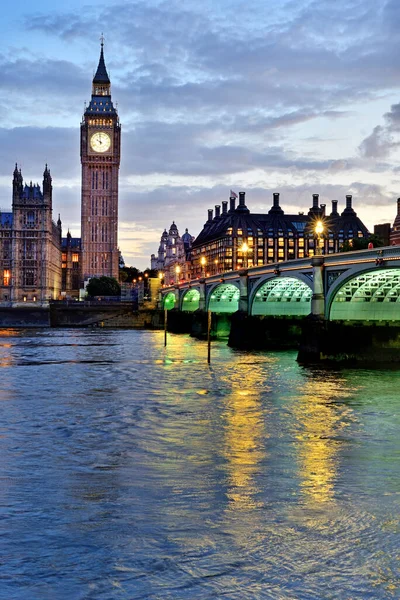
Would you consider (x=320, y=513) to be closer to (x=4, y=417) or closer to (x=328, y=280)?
(x=4, y=417)

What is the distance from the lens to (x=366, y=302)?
47.3 metres

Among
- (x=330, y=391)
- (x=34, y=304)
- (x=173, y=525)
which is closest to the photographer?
(x=173, y=525)

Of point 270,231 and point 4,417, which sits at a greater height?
point 270,231

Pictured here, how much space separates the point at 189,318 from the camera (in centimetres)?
9569

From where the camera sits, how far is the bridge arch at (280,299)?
62438 mm

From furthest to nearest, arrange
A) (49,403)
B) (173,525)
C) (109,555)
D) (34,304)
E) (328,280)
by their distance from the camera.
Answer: (34,304)
(328,280)
(49,403)
(173,525)
(109,555)

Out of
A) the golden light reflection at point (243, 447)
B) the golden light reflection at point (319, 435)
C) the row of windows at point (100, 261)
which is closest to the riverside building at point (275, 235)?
the row of windows at point (100, 261)

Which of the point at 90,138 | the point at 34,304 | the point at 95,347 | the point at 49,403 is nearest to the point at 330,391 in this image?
the point at 49,403

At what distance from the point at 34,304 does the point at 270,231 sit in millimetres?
56665

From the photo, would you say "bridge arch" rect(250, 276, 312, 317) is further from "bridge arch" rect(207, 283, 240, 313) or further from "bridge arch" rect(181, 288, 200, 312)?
"bridge arch" rect(181, 288, 200, 312)

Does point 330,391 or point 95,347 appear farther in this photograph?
point 95,347

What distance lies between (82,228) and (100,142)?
63.5 ft

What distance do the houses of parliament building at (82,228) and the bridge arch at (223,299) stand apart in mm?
63863

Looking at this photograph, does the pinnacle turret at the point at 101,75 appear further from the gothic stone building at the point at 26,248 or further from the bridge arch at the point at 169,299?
the bridge arch at the point at 169,299
